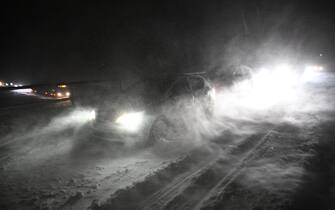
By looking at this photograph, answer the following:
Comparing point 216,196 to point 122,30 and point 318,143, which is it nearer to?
point 318,143

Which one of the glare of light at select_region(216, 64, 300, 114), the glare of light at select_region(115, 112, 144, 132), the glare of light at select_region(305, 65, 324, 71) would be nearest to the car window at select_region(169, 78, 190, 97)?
the glare of light at select_region(115, 112, 144, 132)

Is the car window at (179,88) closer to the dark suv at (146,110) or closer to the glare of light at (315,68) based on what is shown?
the dark suv at (146,110)

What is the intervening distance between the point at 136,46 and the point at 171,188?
1537 centimetres

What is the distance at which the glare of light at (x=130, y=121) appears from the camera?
5.77m

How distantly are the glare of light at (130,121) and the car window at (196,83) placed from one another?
2.46m

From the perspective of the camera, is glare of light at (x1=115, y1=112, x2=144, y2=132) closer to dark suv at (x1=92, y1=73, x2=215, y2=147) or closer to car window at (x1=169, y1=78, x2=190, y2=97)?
dark suv at (x1=92, y1=73, x2=215, y2=147)

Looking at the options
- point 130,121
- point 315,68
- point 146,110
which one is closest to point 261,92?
point 146,110

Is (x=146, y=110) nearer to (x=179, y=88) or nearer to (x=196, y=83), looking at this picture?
(x=179, y=88)

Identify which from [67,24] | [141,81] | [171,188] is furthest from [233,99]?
[67,24]

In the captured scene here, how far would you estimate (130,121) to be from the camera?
5.85 metres

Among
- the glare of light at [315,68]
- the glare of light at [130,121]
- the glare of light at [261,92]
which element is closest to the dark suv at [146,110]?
the glare of light at [130,121]

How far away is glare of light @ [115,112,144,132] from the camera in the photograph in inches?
227

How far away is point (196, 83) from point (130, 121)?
3075 mm

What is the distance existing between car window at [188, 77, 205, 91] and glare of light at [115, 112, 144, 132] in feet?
8.06
